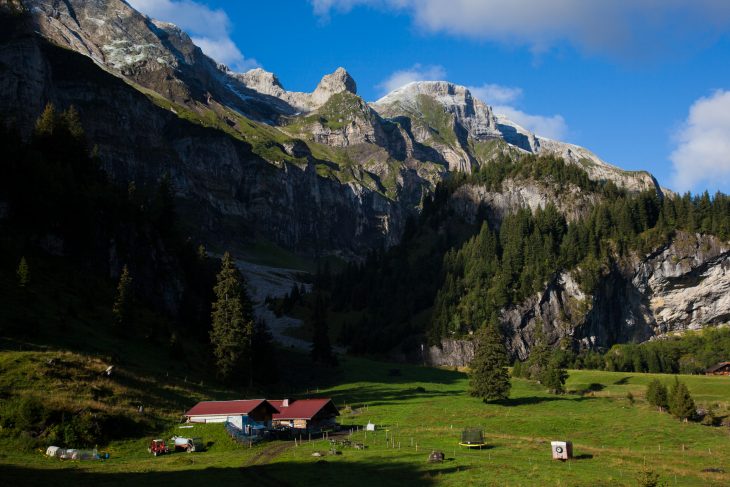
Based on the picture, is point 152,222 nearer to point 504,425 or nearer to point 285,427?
point 285,427

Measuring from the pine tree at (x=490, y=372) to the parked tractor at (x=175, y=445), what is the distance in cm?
5690

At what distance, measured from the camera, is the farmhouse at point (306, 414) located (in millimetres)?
74188

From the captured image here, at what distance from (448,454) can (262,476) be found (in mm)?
19068

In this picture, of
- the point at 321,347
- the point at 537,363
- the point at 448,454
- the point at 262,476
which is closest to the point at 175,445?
the point at 262,476

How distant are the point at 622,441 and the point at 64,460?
57227 mm

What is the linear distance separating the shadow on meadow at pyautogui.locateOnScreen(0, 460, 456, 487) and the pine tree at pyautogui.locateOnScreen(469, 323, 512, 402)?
5322 cm

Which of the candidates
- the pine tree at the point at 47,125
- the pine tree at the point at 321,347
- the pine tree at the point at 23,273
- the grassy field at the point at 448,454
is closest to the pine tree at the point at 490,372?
the grassy field at the point at 448,454

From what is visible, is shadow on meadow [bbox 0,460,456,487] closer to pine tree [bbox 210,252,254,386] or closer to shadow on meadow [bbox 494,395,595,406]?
pine tree [bbox 210,252,254,386]

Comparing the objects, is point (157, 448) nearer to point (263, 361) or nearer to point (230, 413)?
point (230, 413)

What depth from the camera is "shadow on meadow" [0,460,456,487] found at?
41.1m

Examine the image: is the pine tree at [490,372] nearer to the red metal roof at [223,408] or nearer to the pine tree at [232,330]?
the pine tree at [232,330]

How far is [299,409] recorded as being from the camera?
76875mm

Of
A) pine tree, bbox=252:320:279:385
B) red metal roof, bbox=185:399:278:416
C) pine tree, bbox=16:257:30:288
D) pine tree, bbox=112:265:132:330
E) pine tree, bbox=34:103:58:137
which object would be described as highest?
pine tree, bbox=34:103:58:137

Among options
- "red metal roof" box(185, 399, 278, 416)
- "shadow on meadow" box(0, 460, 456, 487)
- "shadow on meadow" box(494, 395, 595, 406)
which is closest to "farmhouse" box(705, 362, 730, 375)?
"shadow on meadow" box(494, 395, 595, 406)
